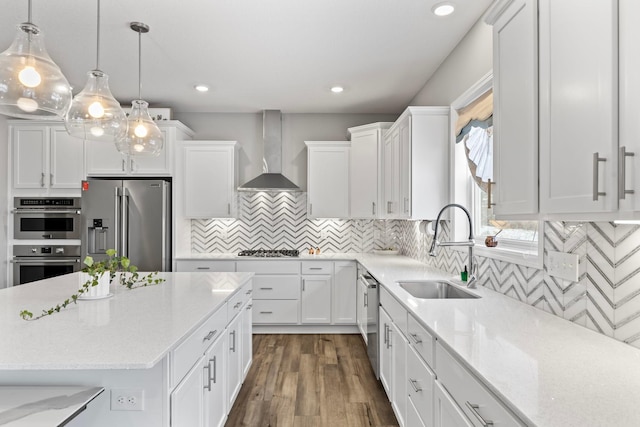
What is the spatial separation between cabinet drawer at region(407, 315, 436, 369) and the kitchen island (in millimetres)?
1032

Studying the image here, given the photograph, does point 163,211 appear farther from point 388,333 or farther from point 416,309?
point 416,309

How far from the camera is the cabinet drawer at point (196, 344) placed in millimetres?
1528

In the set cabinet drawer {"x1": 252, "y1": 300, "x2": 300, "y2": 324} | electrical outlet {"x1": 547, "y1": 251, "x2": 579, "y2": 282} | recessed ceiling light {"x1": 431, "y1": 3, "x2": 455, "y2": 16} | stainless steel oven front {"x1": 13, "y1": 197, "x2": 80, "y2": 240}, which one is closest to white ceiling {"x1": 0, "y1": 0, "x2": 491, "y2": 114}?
recessed ceiling light {"x1": 431, "y1": 3, "x2": 455, "y2": 16}

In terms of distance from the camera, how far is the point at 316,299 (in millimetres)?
4484

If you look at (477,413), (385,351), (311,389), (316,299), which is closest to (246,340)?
(311,389)

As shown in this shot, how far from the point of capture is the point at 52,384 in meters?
1.37

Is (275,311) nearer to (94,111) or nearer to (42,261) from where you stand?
(42,261)

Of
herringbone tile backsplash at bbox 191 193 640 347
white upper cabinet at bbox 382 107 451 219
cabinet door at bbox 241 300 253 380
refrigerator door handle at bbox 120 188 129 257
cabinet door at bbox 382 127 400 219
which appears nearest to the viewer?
herringbone tile backsplash at bbox 191 193 640 347

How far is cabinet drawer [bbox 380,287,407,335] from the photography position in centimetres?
215

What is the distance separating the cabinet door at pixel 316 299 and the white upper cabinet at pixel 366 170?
3.01 ft

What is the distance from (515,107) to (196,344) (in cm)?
172

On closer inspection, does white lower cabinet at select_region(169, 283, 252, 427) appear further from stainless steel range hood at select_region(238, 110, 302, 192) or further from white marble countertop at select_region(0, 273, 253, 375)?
stainless steel range hood at select_region(238, 110, 302, 192)

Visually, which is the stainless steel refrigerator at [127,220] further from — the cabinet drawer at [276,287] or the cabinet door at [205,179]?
the cabinet drawer at [276,287]

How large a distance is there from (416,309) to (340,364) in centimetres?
192
